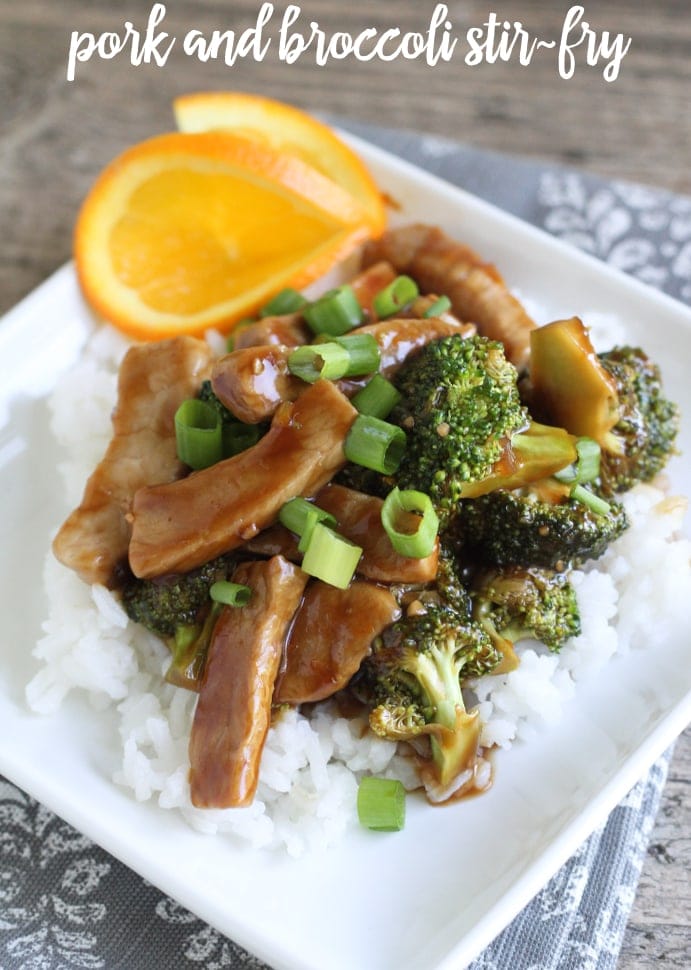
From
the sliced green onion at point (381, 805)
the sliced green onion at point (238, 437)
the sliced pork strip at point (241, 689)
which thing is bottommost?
the sliced green onion at point (381, 805)

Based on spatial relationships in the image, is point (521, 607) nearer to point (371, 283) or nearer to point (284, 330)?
point (284, 330)

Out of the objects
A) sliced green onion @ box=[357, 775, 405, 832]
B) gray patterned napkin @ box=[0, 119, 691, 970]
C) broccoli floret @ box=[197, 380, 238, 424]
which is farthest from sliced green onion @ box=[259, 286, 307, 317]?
gray patterned napkin @ box=[0, 119, 691, 970]

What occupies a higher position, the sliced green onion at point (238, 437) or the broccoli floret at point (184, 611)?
the sliced green onion at point (238, 437)

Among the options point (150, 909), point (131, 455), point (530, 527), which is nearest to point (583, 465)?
point (530, 527)

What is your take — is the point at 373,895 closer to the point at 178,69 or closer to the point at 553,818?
the point at 553,818

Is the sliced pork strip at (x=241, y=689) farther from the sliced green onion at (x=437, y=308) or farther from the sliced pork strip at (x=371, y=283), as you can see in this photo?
the sliced pork strip at (x=371, y=283)

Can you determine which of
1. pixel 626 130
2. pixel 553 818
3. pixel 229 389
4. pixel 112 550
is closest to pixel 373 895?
pixel 553 818

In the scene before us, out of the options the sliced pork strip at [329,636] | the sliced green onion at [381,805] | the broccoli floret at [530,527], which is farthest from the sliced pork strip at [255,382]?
the sliced green onion at [381,805]
